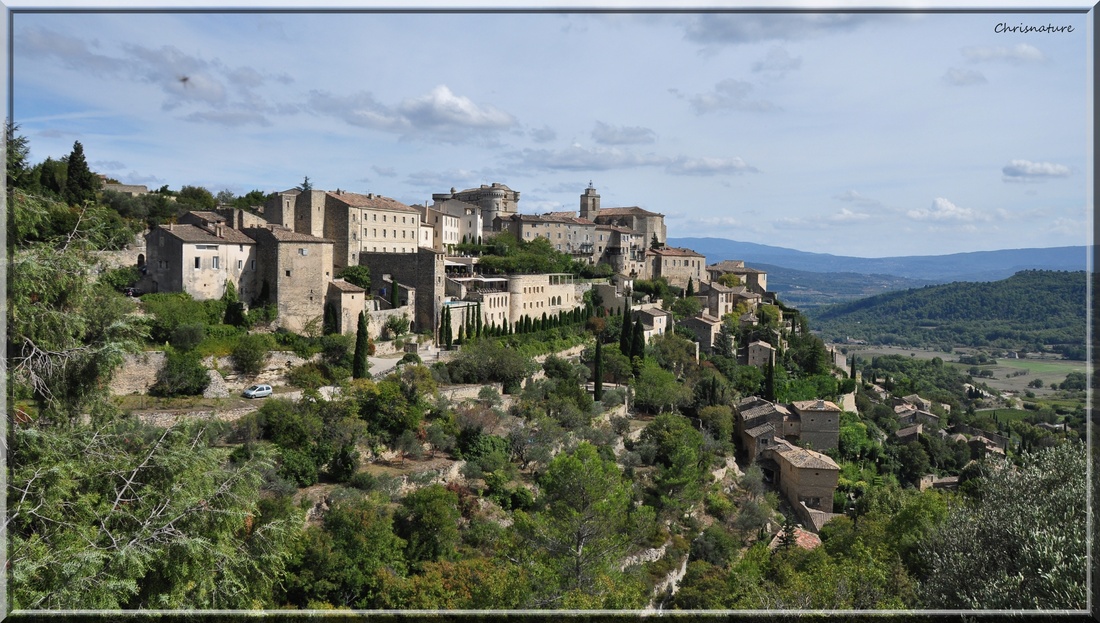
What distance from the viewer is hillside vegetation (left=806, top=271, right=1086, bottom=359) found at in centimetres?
5000

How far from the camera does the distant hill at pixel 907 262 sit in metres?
70.7

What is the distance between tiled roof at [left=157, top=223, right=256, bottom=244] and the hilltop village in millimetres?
180

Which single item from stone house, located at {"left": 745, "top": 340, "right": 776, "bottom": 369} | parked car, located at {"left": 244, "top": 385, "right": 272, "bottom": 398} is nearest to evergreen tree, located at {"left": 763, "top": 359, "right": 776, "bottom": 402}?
stone house, located at {"left": 745, "top": 340, "right": 776, "bottom": 369}

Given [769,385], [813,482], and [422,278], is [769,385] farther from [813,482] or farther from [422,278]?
[422,278]

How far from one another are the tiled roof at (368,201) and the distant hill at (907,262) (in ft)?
92.3

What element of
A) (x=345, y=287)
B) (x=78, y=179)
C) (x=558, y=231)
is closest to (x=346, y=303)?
(x=345, y=287)

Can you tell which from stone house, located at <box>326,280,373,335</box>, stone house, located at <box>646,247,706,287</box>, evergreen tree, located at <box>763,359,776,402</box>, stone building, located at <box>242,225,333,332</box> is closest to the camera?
stone building, located at <box>242,225,333,332</box>

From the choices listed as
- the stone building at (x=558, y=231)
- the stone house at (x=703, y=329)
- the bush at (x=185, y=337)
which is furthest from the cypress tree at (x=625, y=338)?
the bush at (x=185, y=337)

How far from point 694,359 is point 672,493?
14.3 meters

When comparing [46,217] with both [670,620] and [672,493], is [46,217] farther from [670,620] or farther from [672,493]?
[672,493]

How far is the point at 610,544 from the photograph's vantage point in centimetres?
1159

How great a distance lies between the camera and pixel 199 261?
66.4 ft

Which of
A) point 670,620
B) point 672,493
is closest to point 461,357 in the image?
point 672,493

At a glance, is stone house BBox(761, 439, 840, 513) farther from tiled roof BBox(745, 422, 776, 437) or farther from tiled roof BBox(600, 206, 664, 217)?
tiled roof BBox(600, 206, 664, 217)
